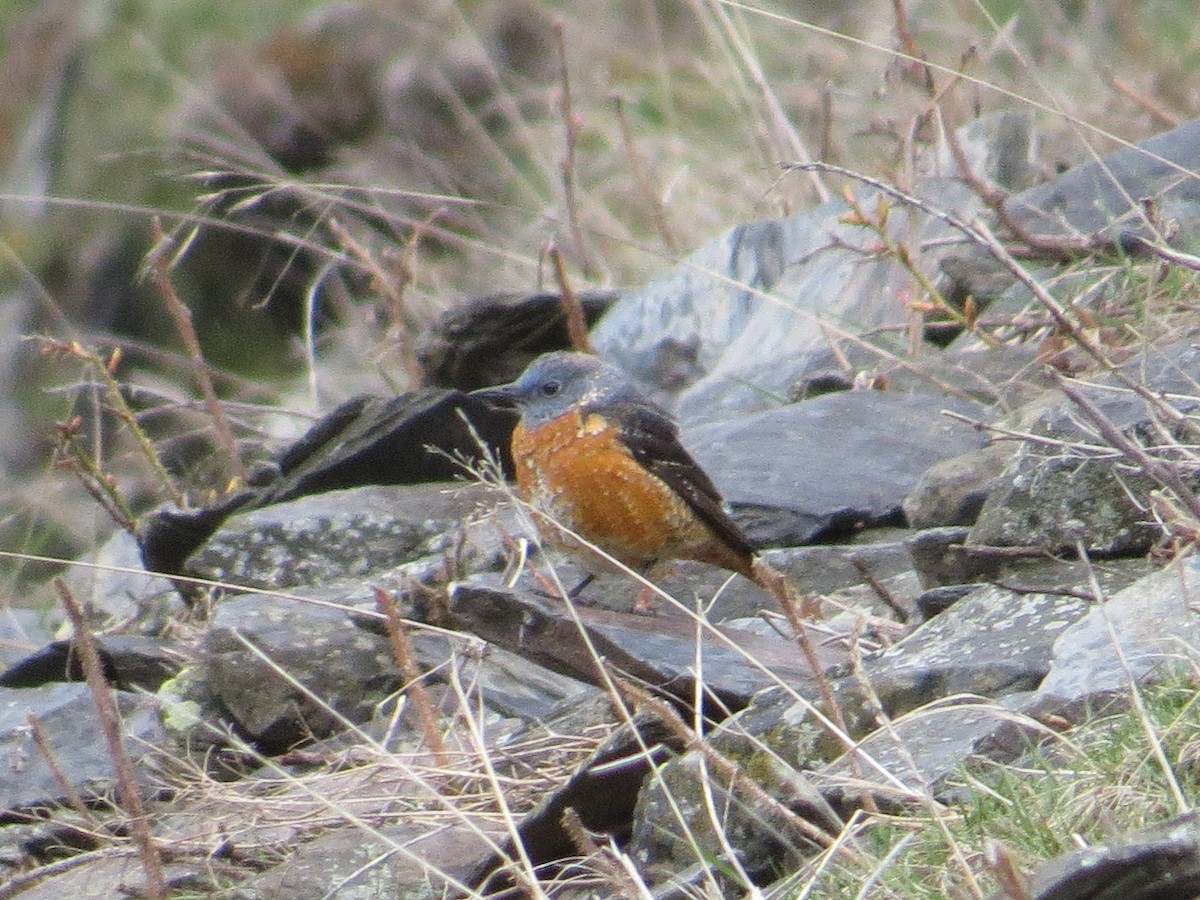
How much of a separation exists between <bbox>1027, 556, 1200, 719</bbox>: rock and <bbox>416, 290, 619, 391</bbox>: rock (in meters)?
3.32

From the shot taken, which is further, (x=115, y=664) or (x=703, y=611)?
(x=115, y=664)

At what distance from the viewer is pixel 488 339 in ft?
21.4

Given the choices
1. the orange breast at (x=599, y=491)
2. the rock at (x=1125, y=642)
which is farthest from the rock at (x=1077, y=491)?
the orange breast at (x=599, y=491)

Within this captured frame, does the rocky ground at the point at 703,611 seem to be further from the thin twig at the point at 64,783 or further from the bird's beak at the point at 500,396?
the bird's beak at the point at 500,396

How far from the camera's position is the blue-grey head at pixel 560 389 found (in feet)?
18.2

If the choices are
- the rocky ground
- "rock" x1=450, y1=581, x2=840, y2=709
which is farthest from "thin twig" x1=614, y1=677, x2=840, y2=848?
"rock" x1=450, y1=581, x2=840, y2=709

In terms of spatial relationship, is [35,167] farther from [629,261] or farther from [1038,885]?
[1038,885]

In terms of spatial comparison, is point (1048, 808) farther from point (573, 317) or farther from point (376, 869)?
point (573, 317)

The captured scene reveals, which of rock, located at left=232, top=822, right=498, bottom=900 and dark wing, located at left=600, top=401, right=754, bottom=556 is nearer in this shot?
rock, located at left=232, top=822, right=498, bottom=900

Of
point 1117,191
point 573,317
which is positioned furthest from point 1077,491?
point 573,317

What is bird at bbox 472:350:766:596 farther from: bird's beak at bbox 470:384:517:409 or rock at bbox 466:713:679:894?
rock at bbox 466:713:679:894

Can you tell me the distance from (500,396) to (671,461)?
67cm

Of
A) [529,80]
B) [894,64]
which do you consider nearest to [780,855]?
[894,64]

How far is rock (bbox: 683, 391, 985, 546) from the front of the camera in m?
5.19
